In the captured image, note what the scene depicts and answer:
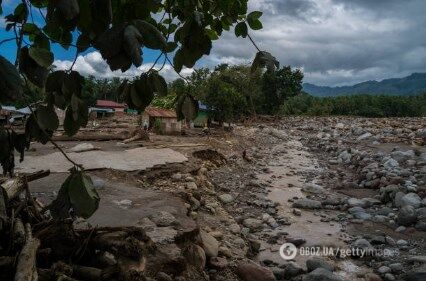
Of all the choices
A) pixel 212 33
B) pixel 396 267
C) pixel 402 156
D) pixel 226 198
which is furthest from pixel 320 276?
pixel 402 156

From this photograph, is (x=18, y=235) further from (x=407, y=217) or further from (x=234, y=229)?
(x=407, y=217)

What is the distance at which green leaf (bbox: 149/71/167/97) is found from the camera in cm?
116

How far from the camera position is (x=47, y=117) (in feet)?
4.00

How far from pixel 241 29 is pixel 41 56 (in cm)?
71

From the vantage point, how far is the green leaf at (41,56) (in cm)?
97

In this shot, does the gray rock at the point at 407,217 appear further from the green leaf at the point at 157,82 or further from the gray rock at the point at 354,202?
the green leaf at the point at 157,82

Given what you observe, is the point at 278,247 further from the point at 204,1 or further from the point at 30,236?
the point at 204,1

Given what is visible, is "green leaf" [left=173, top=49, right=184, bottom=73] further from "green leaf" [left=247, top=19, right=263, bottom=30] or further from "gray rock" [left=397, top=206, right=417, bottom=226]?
"gray rock" [left=397, top=206, right=417, bottom=226]

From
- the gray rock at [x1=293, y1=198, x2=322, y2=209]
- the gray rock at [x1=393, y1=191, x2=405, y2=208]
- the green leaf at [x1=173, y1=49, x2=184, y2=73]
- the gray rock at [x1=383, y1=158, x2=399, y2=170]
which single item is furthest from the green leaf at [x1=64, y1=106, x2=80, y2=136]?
the gray rock at [x1=383, y1=158, x2=399, y2=170]

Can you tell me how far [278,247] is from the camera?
533cm

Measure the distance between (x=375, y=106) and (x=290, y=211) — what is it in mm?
40450

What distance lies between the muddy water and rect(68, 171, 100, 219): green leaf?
163 inches

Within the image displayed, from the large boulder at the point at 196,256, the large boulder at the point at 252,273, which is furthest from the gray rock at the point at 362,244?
the large boulder at the point at 196,256

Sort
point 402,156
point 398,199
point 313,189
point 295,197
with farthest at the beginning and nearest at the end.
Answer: point 402,156 < point 313,189 < point 295,197 < point 398,199
